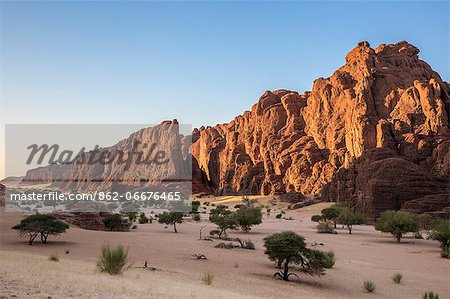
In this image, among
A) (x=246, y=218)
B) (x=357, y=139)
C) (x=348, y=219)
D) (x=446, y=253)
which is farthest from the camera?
(x=357, y=139)

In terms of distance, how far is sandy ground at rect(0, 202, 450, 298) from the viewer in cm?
1006

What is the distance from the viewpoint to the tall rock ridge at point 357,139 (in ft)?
164

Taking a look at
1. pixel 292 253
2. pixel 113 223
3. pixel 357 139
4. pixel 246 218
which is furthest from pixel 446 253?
pixel 357 139

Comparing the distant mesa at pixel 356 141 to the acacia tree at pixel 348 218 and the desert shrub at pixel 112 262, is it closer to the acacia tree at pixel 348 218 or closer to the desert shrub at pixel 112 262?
the acacia tree at pixel 348 218

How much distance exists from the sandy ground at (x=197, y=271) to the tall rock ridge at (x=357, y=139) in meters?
21.1

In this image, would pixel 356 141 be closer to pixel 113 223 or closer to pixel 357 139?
pixel 357 139

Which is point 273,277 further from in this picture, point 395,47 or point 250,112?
point 250,112

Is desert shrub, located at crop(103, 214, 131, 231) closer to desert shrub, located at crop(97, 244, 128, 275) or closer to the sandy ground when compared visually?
the sandy ground

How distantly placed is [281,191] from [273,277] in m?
76.8

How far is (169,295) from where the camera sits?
32.4 ft

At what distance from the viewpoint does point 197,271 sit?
628 inches

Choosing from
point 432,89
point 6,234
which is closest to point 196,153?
point 432,89

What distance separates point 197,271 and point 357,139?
6653 cm

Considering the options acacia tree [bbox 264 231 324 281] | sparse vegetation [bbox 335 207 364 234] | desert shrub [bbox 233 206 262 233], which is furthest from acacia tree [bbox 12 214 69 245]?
sparse vegetation [bbox 335 207 364 234]
